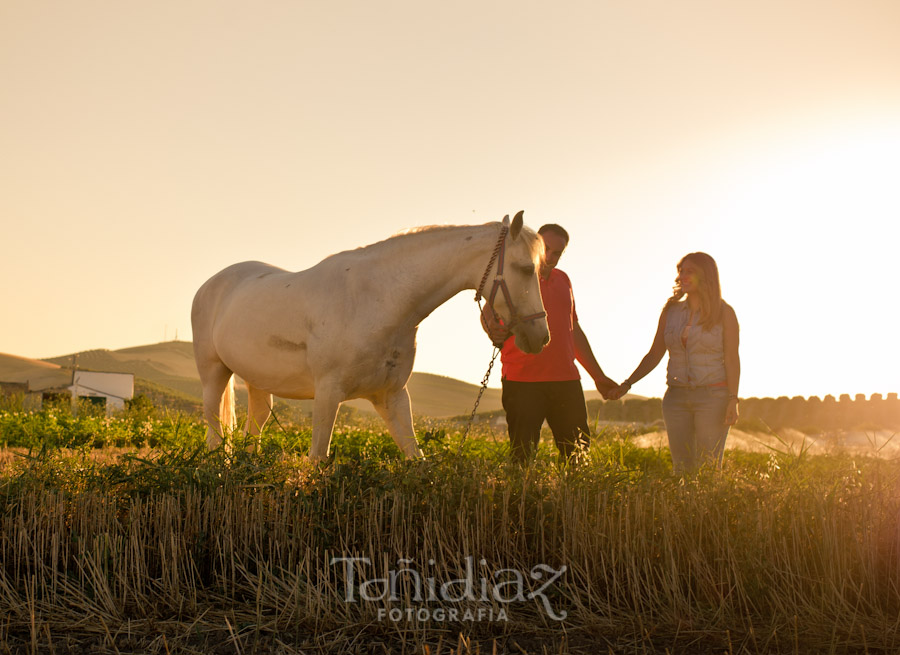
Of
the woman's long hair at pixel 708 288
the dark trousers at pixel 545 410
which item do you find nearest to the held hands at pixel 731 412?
the woman's long hair at pixel 708 288

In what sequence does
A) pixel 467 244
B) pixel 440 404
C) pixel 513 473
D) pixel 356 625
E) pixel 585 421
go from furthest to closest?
pixel 440 404 → pixel 585 421 → pixel 467 244 → pixel 513 473 → pixel 356 625

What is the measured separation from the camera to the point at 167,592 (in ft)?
10.3

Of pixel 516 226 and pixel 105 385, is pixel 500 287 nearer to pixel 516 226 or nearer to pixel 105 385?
pixel 516 226

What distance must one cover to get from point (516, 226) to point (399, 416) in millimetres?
1628

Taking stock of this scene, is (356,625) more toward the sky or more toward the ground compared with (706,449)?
more toward the ground

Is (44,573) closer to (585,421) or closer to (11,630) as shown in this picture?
(11,630)

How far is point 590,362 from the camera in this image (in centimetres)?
620

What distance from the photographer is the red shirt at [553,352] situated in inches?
215

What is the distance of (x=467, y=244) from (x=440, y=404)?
6476 cm

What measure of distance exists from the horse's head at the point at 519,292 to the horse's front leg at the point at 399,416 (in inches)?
40.4

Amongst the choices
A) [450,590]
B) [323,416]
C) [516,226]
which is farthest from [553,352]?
[450,590]

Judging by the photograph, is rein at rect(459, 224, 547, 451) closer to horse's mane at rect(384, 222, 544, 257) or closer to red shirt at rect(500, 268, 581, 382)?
horse's mane at rect(384, 222, 544, 257)

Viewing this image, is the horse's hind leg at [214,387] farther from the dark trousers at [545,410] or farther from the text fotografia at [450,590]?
the text fotografia at [450,590]

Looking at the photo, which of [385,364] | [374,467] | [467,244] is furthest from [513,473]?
[467,244]
